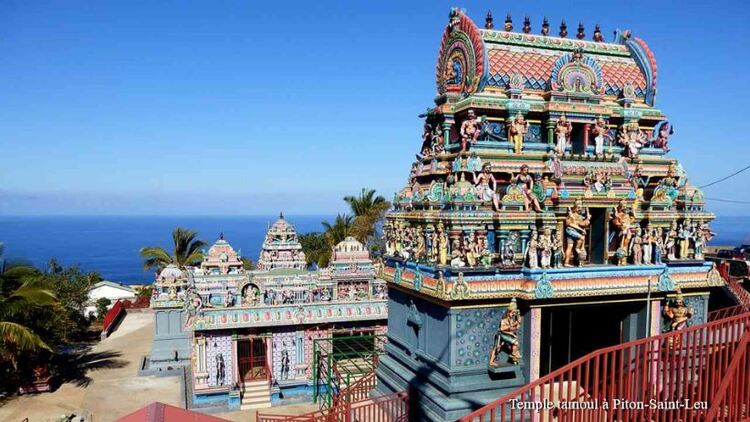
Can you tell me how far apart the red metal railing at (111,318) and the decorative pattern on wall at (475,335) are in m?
28.5

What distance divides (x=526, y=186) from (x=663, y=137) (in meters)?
6.31

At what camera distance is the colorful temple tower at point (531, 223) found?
13500 millimetres

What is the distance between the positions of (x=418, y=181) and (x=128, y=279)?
124754 millimetres

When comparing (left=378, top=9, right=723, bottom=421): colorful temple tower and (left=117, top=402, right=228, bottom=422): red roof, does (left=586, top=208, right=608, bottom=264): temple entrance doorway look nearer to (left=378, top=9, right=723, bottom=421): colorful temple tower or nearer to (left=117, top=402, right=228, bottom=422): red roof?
(left=378, top=9, right=723, bottom=421): colorful temple tower

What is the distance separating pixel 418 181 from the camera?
1777 centimetres

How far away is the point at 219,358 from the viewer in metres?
22.0

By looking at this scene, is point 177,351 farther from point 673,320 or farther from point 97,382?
point 673,320

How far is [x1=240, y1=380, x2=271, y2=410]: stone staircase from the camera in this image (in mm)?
22047

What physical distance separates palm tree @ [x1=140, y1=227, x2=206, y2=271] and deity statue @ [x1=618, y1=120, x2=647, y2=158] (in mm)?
31689

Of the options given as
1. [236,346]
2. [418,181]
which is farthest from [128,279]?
[418,181]

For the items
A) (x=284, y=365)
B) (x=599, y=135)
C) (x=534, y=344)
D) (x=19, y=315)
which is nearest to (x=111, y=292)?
(x=19, y=315)

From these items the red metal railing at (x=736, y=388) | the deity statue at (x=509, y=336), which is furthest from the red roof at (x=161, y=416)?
the deity statue at (x=509, y=336)

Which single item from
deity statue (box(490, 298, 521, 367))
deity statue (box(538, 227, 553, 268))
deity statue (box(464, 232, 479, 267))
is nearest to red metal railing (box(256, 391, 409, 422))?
deity statue (box(490, 298, 521, 367))

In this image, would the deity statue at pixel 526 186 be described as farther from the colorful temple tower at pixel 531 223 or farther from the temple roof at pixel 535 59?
the temple roof at pixel 535 59
